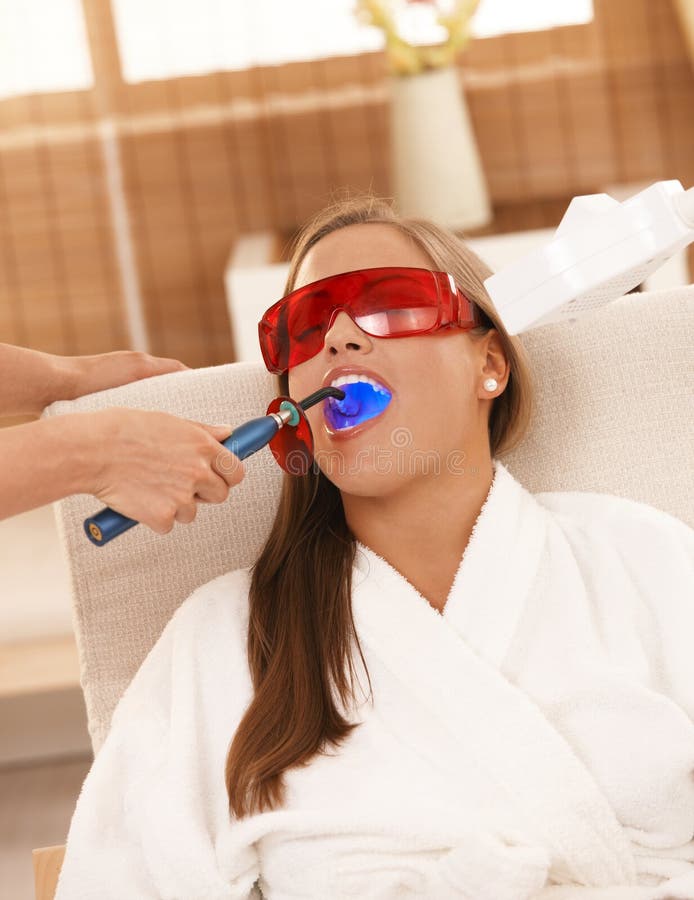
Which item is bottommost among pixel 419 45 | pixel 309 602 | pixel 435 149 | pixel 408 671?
pixel 408 671

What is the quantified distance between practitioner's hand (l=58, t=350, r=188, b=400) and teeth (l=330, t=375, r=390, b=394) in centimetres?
33

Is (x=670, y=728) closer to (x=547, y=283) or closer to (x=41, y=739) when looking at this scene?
(x=547, y=283)

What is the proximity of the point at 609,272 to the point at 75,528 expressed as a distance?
0.80m

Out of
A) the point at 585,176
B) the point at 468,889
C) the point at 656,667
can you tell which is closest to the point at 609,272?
the point at 656,667

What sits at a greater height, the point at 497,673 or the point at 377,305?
the point at 377,305

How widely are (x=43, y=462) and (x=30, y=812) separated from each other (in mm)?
1558

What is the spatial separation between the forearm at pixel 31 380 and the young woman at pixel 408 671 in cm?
29

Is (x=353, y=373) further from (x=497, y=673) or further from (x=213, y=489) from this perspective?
(x=497, y=673)

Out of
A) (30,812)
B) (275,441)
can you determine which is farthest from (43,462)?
(30,812)

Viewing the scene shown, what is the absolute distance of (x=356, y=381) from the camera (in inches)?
51.2

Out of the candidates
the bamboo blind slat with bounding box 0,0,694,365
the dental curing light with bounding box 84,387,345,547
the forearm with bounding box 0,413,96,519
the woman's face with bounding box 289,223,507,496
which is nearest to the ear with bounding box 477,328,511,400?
the woman's face with bounding box 289,223,507,496

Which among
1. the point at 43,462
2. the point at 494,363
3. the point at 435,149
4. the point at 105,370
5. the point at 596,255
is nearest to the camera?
the point at 596,255

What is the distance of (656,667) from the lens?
126cm

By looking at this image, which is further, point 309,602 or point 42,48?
point 42,48
